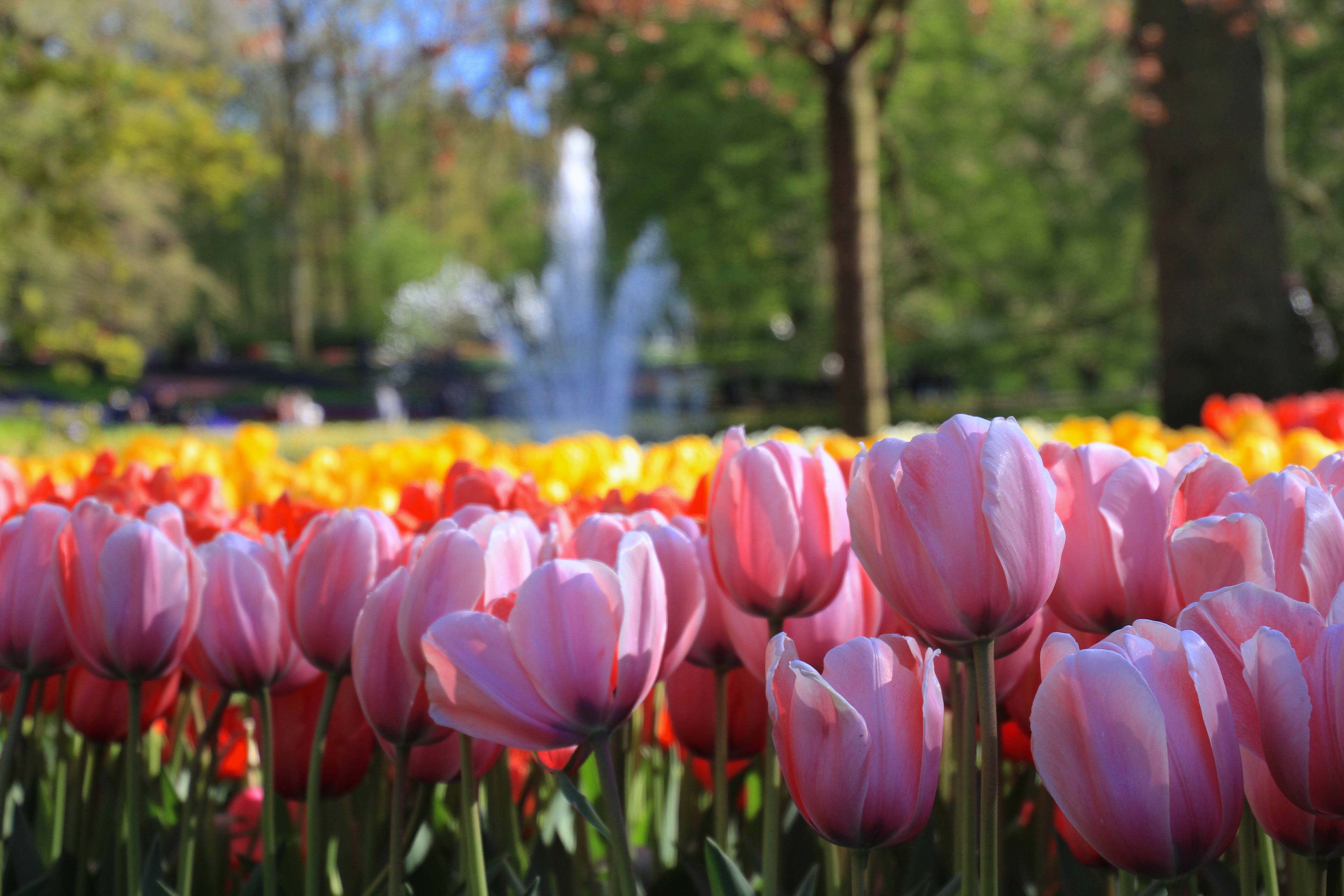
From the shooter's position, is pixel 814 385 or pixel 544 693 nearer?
pixel 544 693

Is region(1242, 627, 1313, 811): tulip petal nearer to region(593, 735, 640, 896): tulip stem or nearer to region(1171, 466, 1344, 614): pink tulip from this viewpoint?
region(1171, 466, 1344, 614): pink tulip

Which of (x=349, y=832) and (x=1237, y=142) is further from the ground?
(x=1237, y=142)

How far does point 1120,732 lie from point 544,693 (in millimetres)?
389

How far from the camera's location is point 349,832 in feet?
4.25

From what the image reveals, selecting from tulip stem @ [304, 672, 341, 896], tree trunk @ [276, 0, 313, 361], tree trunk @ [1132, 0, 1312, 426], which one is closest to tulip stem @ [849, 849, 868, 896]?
tulip stem @ [304, 672, 341, 896]

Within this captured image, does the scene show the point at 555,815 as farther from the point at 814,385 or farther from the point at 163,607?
the point at 814,385

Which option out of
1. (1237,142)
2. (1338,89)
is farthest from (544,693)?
(1338,89)

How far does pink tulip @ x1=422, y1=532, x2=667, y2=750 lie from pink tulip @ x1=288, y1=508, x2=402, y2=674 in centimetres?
22

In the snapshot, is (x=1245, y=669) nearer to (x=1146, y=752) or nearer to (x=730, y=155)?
(x=1146, y=752)

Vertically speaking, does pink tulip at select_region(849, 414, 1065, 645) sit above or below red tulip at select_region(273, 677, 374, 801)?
above

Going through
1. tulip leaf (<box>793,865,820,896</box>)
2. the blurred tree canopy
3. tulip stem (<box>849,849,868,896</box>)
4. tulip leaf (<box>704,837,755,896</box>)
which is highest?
the blurred tree canopy

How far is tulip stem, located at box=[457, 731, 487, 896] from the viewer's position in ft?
2.89

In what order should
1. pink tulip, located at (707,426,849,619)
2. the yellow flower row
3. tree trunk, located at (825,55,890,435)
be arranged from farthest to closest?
tree trunk, located at (825,55,890,435)
the yellow flower row
pink tulip, located at (707,426,849,619)

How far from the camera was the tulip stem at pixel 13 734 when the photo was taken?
1096 mm
